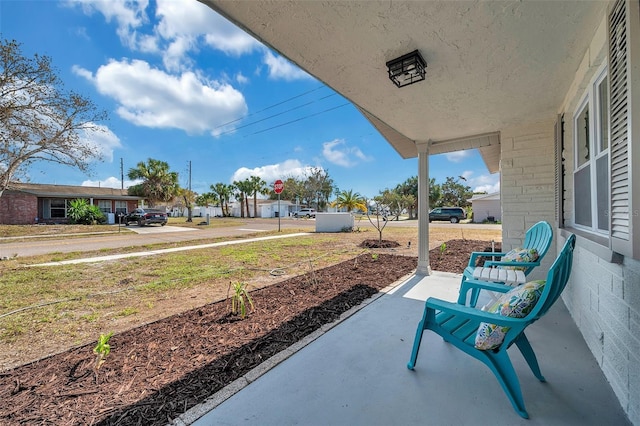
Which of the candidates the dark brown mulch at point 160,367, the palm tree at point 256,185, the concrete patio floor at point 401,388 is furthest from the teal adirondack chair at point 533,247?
the palm tree at point 256,185

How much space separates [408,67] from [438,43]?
28 cm

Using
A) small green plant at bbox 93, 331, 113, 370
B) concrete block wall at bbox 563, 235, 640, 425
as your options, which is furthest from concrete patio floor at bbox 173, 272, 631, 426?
small green plant at bbox 93, 331, 113, 370

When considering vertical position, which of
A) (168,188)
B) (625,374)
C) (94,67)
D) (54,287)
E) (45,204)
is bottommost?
(54,287)

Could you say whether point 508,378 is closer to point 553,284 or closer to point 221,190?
point 553,284

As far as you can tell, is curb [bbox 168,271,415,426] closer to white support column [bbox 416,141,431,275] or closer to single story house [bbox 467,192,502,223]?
white support column [bbox 416,141,431,275]

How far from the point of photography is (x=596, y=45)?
196cm

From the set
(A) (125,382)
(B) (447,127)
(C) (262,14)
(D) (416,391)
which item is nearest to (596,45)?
(B) (447,127)

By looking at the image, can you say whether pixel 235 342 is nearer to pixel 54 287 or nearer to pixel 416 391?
pixel 416 391

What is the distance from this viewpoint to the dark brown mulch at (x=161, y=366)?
1.65 m

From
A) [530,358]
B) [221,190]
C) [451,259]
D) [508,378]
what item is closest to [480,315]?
[508,378]

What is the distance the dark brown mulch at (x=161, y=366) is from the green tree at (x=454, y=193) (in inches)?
1494

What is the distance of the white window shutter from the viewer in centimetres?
126

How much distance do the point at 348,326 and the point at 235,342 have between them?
3.77 feet

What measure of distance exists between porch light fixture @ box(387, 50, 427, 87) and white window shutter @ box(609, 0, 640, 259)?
1120 mm
